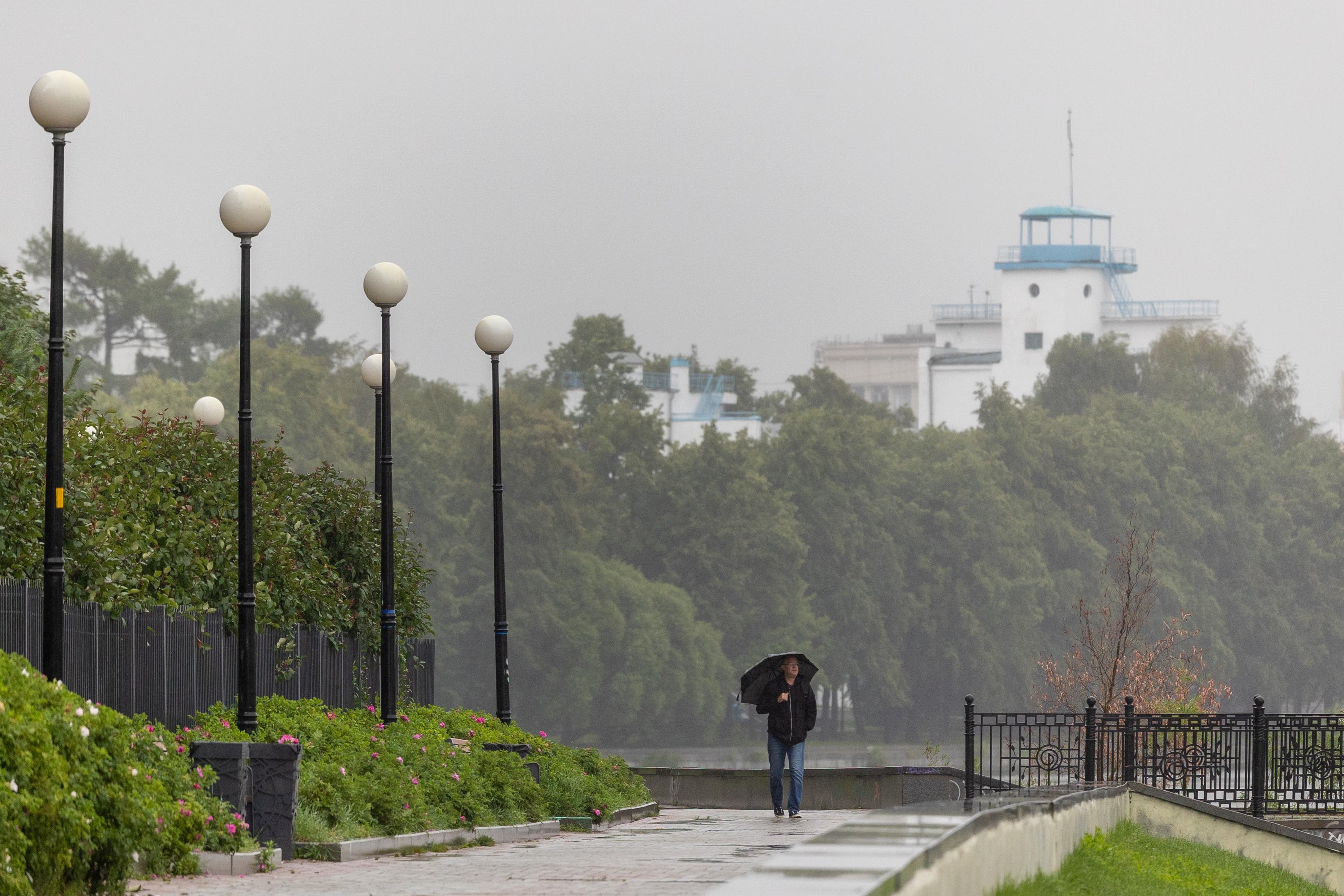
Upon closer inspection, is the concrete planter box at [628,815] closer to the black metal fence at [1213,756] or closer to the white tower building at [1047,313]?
the black metal fence at [1213,756]

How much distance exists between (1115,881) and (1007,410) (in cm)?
8456

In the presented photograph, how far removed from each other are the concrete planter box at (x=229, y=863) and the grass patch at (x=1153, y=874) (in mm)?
4799

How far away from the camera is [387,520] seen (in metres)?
19.5

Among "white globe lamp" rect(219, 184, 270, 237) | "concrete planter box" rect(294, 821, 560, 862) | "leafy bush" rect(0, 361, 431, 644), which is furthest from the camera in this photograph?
"leafy bush" rect(0, 361, 431, 644)

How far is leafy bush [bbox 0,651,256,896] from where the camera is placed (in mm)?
9094

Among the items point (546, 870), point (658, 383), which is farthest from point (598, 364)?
point (546, 870)

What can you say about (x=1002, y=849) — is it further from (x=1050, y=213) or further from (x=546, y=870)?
(x=1050, y=213)

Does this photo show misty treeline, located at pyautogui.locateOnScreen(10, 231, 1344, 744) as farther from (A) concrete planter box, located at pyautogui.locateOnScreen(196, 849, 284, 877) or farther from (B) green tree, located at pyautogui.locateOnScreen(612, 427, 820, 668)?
(A) concrete planter box, located at pyautogui.locateOnScreen(196, 849, 284, 877)

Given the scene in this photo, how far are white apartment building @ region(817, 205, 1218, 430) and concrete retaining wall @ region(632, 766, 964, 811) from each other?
91.1 metres

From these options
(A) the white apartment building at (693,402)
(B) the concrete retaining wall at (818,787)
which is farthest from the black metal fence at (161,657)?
(A) the white apartment building at (693,402)

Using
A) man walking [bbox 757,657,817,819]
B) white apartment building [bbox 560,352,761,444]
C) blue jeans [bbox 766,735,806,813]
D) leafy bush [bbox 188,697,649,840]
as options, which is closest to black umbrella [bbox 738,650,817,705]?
man walking [bbox 757,657,817,819]

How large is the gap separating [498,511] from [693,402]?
8855 centimetres

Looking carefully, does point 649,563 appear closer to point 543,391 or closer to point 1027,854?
point 543,391

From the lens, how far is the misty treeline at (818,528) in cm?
7838
